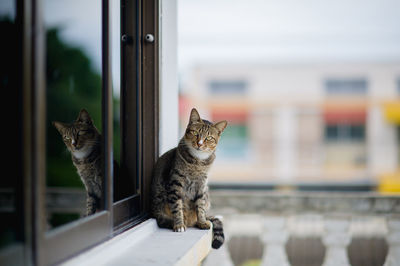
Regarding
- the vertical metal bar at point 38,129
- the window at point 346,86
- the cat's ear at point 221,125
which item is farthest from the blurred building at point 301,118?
the vertical metal bar at point 38,129

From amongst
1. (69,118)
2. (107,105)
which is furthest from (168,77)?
(69,118)

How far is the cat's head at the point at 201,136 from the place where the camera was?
5.38 ft

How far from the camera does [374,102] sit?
33.0 ft

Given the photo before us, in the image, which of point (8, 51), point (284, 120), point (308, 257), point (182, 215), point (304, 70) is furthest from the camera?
point (304, 70)

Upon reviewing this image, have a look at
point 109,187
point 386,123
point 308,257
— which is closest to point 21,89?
point 109,187

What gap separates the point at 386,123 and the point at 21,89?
37.3 feet

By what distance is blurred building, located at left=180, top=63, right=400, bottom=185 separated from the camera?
34.2ft

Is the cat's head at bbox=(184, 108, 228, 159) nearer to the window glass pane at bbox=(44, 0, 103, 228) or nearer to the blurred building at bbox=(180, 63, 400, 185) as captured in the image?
the window glass pane at bbox=(44, 0, 103, 228)

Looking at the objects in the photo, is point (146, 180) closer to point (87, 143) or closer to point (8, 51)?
point (87, 143)

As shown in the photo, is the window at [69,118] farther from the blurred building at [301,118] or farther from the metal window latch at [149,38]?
the blurred building at [301,118]

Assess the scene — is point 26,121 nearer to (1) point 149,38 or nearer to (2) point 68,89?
(1) point 149,38

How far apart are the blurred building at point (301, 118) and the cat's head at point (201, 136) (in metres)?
8.34

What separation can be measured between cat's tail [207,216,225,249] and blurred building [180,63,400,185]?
8419mm

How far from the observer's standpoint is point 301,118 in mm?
11172
